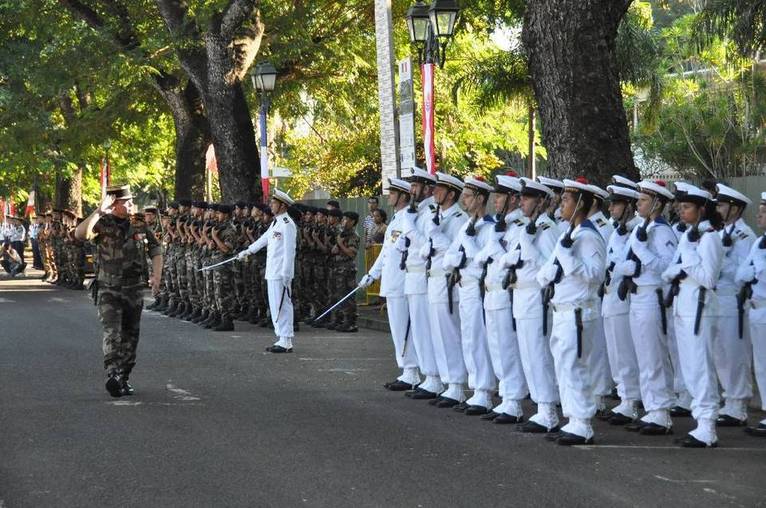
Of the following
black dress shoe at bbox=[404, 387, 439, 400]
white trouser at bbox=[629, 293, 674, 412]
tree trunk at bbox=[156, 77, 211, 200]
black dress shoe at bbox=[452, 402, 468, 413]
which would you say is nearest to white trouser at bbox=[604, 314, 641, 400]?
white trouser at bbox=[629, 293, 674, 412]

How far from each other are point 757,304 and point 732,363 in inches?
19.8

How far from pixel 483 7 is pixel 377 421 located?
17627 millimetres

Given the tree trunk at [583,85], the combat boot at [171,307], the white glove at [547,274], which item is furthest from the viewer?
the combat boot at [171,307]

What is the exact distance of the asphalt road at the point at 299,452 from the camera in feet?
28.9

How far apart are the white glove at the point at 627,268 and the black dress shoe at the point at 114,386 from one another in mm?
4753

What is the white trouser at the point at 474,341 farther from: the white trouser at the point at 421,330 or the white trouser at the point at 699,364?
the white trouser at the point at 699,364

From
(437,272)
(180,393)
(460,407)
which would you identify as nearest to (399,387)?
(437,272)

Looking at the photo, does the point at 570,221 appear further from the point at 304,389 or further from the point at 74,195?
the point at 74,195

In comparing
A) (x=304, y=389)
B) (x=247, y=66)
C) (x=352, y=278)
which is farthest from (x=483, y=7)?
(x=304, y=389)

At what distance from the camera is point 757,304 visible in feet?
37.5

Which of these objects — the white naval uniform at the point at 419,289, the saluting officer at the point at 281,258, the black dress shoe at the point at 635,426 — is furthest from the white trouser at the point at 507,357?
the saluting officer at the point at 281,258

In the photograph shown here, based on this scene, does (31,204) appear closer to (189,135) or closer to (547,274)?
(189,135)

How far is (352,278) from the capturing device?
73.5ft

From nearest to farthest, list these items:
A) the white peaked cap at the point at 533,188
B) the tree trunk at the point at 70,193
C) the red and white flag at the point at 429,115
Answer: the white peaked cap at the point at 533,188 < the red and white flag at the point at 429,115 < the tree trunk at the point at 70,193
